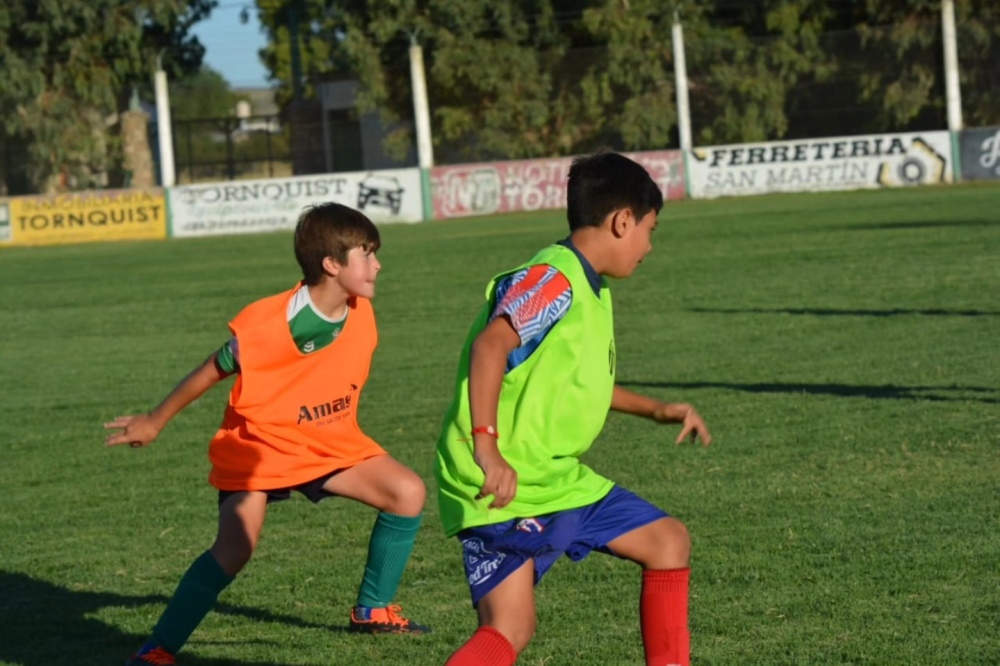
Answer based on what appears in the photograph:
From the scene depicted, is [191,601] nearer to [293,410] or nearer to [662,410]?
[293,410]

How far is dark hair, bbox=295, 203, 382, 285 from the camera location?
4.58 meters

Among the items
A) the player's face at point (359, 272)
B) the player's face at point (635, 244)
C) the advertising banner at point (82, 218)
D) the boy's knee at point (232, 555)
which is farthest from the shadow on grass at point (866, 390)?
the advertising banner at point (82, 218)

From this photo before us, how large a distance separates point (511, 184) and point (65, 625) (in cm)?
2974

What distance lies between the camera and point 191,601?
472 cm

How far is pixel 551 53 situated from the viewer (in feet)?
127

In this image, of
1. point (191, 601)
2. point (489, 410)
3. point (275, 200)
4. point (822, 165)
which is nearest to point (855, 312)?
point (191, 601)

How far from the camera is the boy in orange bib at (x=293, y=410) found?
459cm

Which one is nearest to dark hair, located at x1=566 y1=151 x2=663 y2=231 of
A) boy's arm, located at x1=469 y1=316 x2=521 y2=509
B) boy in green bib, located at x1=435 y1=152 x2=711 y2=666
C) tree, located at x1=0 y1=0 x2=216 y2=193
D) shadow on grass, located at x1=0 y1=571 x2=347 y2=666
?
boy in green bib, located at x1=435 y1=152 x2=711 y2=666

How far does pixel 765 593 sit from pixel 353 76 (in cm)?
3732

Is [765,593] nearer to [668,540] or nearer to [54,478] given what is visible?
[668,540]

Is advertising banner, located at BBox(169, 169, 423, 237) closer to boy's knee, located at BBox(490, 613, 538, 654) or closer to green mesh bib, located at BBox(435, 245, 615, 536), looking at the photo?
green mesh bib, located at BBox(435, 245, 615, 536)

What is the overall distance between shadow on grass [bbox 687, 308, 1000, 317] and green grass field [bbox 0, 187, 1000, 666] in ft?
0.18

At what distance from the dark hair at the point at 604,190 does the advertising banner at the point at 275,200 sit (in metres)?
30.5

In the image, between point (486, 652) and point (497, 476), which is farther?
point (486, 652)
